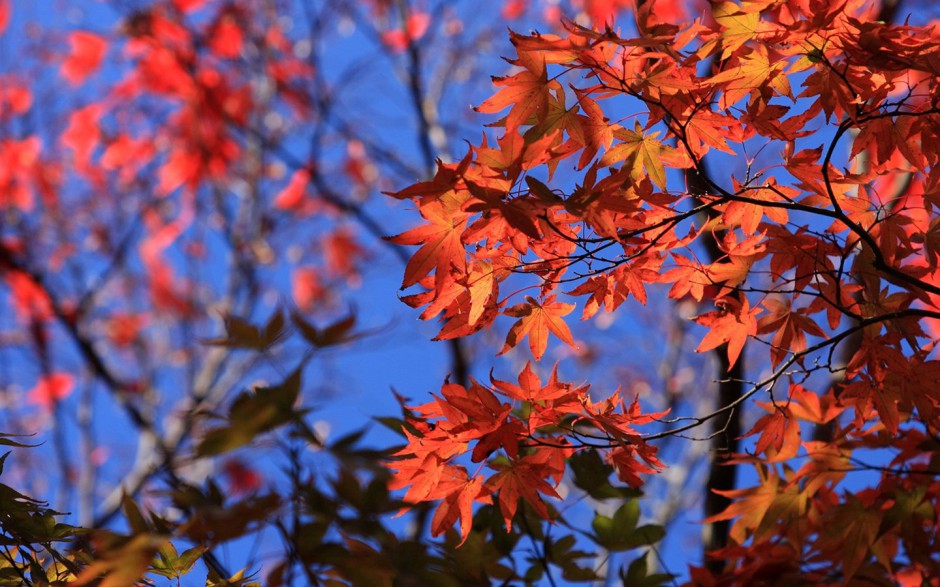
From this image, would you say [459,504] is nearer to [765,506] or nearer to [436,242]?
[436,242]

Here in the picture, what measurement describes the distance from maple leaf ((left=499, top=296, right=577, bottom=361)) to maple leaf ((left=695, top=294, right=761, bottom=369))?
239mm

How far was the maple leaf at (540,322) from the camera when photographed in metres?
1.38

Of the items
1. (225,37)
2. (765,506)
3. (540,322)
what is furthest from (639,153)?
(225,37)

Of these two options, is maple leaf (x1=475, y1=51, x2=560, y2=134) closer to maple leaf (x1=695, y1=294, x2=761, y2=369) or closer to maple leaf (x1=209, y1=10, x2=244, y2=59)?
maple leaf (x1=695, y1=294, x2=761, y2=369)

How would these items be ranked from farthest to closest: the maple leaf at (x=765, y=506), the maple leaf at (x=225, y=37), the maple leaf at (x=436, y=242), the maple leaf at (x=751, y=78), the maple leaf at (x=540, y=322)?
1. the maple leaf at (x=225, y=37)
2. the maple leaf at (x=765, y=506)
3. the maple leaf at (x=540, y=322)
4. the maple leaf at (x=751, y=78)
5. the maple leaf at (x=436, y=242)

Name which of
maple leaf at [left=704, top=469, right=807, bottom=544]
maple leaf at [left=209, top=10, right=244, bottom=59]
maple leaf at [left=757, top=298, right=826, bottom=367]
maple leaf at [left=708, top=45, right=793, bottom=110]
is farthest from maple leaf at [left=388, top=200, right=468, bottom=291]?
maple leaf at [left=209, top=10, right=244, bottom=59]

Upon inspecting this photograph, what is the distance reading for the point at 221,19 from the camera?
6.37 meters

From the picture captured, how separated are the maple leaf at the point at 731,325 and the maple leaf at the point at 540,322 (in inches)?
9.4

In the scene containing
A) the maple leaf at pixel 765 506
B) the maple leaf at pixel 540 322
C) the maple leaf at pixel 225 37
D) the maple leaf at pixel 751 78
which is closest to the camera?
the maple leaf at pixel 751 78

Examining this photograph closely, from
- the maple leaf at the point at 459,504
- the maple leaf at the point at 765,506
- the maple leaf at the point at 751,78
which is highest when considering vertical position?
the maple leaf at the point at 751,78

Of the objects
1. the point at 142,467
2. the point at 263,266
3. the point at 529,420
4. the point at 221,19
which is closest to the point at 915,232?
the point at 529,420

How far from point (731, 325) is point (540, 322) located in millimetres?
345

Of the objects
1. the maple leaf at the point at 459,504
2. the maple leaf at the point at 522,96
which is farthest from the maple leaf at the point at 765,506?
the maple leaf at the point at 522,96

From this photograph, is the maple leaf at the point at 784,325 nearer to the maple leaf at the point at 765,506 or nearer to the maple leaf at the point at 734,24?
the maple leaf at the point at 765,506
